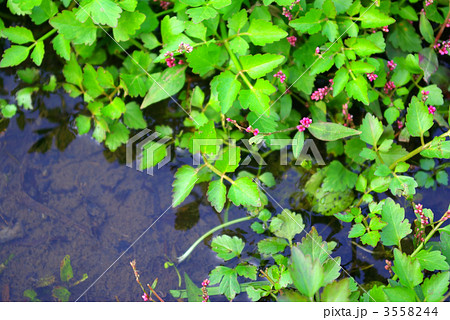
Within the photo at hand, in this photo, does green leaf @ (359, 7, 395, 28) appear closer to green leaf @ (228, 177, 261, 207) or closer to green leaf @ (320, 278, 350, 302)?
green leaf @ (228, 177, 261, 207)

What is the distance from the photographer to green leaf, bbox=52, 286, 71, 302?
192 centimetres

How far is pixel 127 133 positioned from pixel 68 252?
25.3 inches

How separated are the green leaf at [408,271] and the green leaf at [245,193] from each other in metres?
0.56

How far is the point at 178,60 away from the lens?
2.00 meters

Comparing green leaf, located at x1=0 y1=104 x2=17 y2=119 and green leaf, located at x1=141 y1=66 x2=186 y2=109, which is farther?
green leaf, located at x1=0 y1=104 x2=17 y2=119

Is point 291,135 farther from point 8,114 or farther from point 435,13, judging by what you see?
point 8,114

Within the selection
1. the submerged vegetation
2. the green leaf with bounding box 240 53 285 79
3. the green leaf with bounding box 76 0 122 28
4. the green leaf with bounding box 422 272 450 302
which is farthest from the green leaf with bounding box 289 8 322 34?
the green leaf with bounding box 422 272 450 302

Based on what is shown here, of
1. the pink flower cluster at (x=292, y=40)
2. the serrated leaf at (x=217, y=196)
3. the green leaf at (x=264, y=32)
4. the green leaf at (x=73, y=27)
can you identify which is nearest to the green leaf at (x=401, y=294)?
the serrated leaf at (x=217, y=196)

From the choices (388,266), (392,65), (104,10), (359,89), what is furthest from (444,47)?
(104,10)

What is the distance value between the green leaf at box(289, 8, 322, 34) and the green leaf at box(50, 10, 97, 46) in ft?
2.98

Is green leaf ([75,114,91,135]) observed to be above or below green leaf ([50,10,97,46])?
below

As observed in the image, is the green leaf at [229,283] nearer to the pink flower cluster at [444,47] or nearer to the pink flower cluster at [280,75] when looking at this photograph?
the pink flower cluster at [280,75]

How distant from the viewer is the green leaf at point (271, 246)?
1846mm

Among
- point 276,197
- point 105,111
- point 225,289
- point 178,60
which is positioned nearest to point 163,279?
point 225,289
